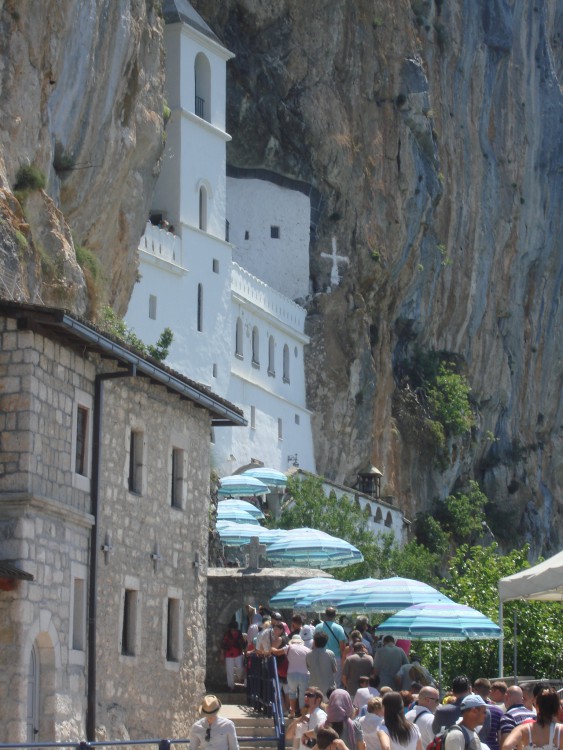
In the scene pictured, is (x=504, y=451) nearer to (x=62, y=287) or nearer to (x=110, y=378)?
(x=62, y=287)

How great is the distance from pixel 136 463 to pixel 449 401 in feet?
155

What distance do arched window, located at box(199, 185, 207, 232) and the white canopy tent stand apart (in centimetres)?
3438

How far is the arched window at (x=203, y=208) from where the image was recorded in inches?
2264

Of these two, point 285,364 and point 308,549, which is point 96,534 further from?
point 285,364

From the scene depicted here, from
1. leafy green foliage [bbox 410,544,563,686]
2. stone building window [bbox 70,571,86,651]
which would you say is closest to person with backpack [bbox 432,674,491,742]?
stone building window [bbox 70,571,86,651]

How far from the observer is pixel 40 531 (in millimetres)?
22500

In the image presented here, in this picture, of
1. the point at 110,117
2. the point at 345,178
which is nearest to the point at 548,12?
the point at 345,178

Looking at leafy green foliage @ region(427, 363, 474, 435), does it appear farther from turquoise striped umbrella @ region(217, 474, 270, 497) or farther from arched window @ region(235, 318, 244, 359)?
turquoise striped umbrella @ region(217, 474, 270, 497)

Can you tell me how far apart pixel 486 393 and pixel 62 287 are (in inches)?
1887

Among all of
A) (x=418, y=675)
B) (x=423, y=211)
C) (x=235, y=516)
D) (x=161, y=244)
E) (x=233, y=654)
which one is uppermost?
(x=423, y=211)

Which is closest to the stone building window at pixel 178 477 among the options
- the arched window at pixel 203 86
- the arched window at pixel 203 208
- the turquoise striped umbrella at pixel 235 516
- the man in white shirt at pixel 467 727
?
the man in white shirt at pixel 467 727

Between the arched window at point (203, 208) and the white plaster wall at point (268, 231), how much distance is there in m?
6.25

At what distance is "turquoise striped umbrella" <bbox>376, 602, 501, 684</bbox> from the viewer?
26000mm

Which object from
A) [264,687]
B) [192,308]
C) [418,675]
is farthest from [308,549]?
[192,308]
